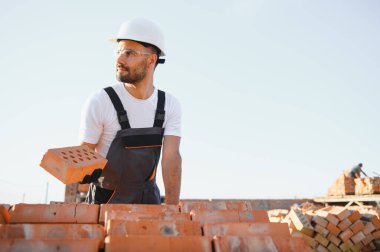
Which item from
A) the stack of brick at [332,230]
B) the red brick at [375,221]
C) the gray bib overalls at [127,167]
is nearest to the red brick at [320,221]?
the stack of brick at [332,230]

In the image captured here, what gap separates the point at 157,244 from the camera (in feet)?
4.31

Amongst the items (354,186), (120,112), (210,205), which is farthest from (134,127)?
(354,186)

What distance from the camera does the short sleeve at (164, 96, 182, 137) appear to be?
3.08 meters

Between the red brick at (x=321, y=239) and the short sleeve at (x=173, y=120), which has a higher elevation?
the short sleeve at (x=173, y=120)

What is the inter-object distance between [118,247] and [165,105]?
1928 millimetres

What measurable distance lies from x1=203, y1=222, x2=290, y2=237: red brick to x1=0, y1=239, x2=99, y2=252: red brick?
0.48 meters

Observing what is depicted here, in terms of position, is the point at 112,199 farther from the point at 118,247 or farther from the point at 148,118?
the point at 118,247

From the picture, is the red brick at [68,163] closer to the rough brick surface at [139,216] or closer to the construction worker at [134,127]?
the rough brick surface at [139,216]

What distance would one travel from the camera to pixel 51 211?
1736 mm

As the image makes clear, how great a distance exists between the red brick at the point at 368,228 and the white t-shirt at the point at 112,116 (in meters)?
5.54

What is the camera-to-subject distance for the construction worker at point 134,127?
2.83m

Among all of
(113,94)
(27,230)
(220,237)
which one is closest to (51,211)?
(27,230)

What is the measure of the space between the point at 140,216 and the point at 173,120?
1.50m

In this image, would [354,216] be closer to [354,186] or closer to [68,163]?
[354,186]
